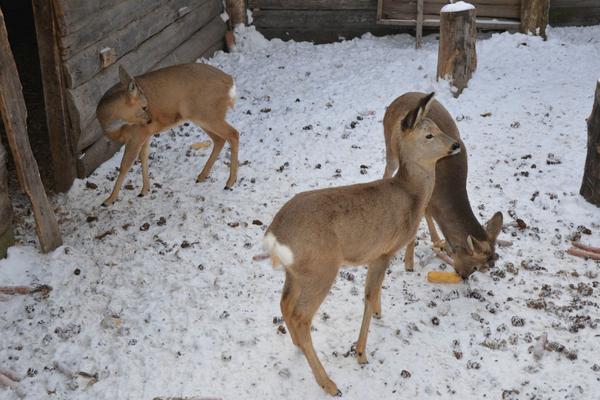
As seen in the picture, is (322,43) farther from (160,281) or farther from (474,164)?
(160,281)

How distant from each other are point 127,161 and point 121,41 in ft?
5.36

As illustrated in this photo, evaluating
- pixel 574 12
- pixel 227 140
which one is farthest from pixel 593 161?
pixel 574 12

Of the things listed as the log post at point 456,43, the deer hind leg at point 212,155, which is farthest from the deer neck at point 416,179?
the log post at point 456,43

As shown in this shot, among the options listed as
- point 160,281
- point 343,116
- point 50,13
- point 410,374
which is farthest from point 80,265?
point 343,116

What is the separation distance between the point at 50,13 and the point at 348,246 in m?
3.67

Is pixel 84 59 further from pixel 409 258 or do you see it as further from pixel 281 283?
pixel 409 258

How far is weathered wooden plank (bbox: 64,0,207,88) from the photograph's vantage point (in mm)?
6715

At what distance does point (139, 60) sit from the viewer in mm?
8117

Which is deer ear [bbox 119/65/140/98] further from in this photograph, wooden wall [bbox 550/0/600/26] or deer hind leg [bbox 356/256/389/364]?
wooden wall [bbox 550/0/600/26]

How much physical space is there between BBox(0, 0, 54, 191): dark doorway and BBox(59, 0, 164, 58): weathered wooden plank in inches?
52.6

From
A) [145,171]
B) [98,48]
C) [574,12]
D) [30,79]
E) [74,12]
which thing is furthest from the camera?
[574,12]

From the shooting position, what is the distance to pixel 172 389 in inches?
175

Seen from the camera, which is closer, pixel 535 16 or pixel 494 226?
pixel 494 226

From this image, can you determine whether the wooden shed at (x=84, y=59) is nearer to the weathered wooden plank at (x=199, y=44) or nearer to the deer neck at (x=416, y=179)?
the weathered wooden plank at (x=199, y=44)
